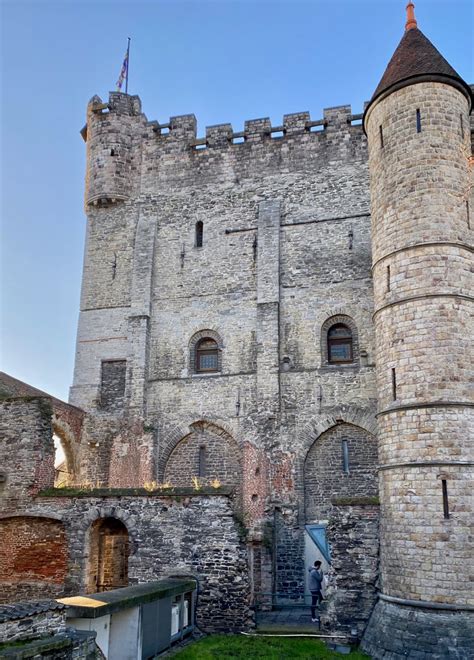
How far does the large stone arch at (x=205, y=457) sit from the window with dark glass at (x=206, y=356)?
1.82m

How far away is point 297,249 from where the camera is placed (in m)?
20.9

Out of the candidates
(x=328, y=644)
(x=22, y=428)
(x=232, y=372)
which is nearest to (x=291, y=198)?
(x=232, y=372)

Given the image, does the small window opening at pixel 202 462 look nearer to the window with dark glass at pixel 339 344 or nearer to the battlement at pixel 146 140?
the window with dark glass at pixel 339 344

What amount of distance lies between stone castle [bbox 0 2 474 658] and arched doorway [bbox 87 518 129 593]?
0.08 meters

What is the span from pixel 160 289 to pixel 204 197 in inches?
141

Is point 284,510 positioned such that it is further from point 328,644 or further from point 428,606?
point 428,606

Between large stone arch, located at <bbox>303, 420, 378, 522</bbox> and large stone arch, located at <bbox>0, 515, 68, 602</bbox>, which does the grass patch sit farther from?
large stone arch, located at <bbox>303, 420, 378, 522</bbox>

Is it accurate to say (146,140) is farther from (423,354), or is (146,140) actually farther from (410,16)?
(423,354)

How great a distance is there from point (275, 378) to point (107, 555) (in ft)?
22.6

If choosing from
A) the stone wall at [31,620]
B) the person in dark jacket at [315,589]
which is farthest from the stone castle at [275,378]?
the stone wall at [31,620]

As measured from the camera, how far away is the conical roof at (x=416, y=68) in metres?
14.1

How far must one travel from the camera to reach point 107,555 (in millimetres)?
16016

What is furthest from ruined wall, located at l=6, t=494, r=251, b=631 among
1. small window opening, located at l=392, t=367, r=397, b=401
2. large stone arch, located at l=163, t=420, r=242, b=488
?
large stone arch, located at l=163, t=420, r=242, b=488

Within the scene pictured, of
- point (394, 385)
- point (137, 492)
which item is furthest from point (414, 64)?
point (137, 492)
